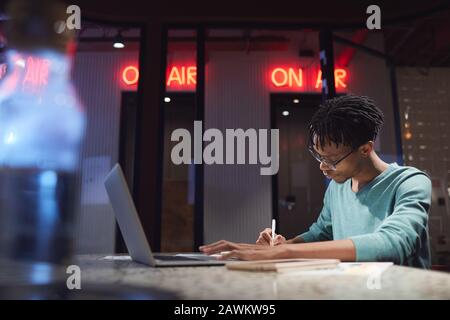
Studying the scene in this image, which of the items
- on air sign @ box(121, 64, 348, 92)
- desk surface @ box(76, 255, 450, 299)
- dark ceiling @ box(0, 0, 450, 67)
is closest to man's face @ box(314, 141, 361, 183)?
desk surface @ box(76, 255, 450, 299)

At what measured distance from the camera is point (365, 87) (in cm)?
516

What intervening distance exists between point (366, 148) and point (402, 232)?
511 millimetres

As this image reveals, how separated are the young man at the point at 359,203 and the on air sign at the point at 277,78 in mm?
3398

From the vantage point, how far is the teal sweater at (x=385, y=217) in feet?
3.46

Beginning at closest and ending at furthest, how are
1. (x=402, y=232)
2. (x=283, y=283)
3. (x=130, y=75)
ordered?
(x=283, y=283)
(x=402, y=232)
(x=130, y=75)

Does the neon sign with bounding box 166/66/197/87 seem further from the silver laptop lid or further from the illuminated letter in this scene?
the silver laptop lid

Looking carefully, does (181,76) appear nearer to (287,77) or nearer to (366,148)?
(287,77)

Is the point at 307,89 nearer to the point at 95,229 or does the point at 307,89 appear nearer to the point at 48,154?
the point at 95,229

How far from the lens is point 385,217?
1.40m

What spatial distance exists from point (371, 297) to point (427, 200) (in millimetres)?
843

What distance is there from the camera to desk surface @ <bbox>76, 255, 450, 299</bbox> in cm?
55
